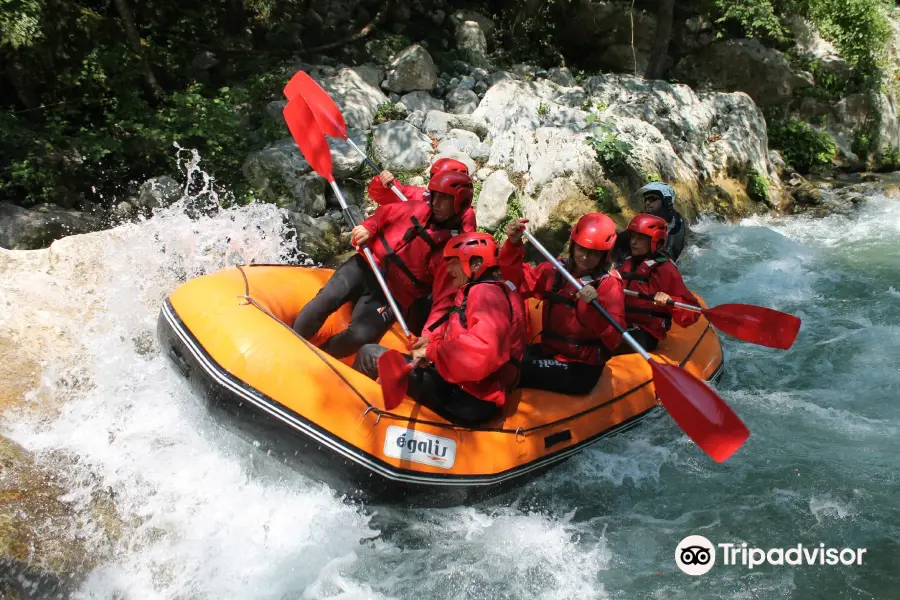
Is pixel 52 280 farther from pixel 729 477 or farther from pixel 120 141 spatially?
pixel 729 477

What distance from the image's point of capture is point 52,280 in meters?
4.75

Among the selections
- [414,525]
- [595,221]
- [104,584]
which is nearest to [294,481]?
[414,525]

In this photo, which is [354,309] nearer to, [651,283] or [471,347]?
[471,347]

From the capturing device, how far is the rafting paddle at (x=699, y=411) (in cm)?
314

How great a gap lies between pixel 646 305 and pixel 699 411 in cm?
104

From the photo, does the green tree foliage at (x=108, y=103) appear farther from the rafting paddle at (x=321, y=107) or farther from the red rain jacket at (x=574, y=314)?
the red rain jacket at (x=574, y=314)

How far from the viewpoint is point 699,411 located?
10.7ft

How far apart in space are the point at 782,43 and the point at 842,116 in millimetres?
1524

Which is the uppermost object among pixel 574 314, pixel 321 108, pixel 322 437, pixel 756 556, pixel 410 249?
pixel 321 108

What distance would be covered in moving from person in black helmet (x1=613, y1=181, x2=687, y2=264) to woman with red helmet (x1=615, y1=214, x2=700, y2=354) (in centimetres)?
62

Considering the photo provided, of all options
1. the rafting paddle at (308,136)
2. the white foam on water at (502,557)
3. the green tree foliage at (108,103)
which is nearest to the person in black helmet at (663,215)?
the rafting paddle at (308,136)

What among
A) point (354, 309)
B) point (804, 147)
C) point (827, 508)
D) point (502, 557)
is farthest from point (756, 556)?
point (804, 147)

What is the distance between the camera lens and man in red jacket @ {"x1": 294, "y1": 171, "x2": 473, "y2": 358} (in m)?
3.85

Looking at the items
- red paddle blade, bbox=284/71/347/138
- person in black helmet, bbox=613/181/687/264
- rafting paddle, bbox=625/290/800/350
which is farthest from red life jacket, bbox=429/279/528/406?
red paddle blade, bbox=284/71/347/138
